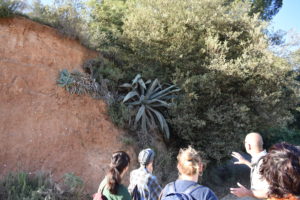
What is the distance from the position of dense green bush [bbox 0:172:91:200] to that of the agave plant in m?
2.82

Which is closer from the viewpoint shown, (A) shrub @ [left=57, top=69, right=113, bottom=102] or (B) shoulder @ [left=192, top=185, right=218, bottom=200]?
(B) shoulder @ [left=192, top=185, right=218, bottom=200]

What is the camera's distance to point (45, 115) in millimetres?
6906

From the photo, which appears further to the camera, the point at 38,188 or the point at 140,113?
the point at 140,113

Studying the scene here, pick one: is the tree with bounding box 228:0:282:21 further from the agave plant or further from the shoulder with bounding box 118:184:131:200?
the shoulder with bounding box 118:184:131:200

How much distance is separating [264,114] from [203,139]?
2063 mm

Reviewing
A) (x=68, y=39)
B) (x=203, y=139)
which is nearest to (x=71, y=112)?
(x=68, y=39)

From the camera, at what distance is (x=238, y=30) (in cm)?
929

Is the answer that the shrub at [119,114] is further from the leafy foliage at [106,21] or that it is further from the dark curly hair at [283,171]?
the dark curly hair at [283,171]

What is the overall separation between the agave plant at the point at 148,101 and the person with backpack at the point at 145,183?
412 cm

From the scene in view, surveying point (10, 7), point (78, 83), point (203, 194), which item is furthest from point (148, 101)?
point (203, 194)

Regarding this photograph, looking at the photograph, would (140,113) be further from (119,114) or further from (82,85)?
(82,85)

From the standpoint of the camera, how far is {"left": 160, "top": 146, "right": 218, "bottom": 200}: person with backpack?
2.49 m

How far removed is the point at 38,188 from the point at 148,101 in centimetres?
411

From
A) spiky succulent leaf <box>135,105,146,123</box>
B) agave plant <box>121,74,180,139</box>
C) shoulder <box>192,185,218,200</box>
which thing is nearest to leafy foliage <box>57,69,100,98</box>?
agave plant <box>121,74,180,139</box>
